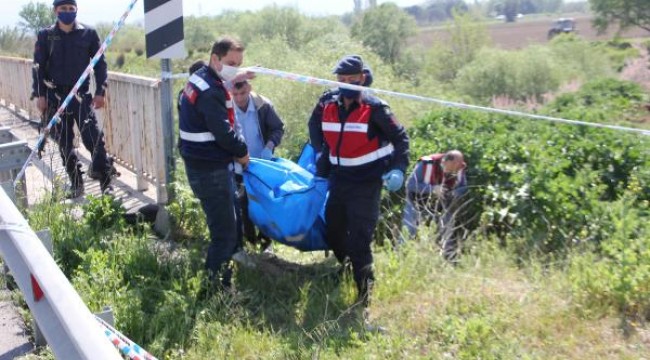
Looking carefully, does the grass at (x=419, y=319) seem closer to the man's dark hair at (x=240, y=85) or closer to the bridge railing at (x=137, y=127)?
the man's dark hair at (x=240, y=85)

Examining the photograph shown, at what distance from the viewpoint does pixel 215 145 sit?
4.55m

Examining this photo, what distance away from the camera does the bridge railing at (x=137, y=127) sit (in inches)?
237

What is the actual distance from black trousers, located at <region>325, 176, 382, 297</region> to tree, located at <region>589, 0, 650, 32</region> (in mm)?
36029

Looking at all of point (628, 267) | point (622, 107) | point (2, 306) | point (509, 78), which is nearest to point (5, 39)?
point (509, 78)

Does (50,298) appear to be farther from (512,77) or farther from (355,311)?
(512,77)

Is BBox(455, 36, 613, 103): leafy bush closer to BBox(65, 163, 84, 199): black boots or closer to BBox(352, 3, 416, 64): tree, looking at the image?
BBox(352, 3, 416, 64): tree

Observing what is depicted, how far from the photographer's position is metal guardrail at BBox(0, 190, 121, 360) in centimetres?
188

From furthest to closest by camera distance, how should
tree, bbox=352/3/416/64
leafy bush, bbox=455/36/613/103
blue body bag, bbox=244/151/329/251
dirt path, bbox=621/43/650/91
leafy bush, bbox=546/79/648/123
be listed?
tree, bbox=352/3/416/64, dirt path, bbox=621/43/650/91, leafy bush, bbox=455/36/613/103, leafy bush, bbox=546/79/648/123, blue body bag, bbox=244/151/329/251

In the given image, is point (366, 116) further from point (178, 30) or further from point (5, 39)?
point (5, 39)

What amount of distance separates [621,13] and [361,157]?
1481 inches

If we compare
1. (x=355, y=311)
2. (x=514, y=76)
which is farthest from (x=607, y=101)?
(x=514, y=76)

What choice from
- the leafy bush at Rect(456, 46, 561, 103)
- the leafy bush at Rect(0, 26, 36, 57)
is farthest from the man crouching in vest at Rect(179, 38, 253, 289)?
the leafy bush at Rect(456, 46, 561, 103)

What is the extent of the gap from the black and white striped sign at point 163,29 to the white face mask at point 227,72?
1.12 meters

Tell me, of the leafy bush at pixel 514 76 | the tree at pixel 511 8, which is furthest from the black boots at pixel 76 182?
the tree at pixel 511 8
